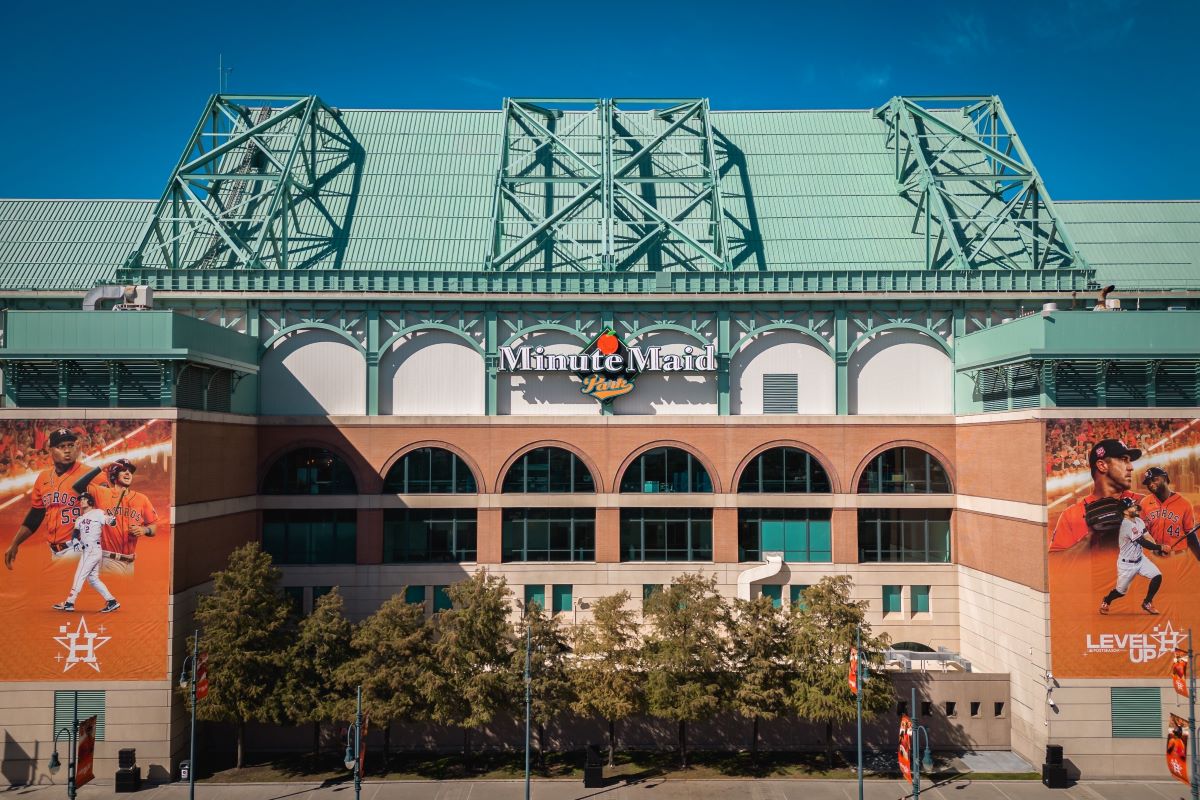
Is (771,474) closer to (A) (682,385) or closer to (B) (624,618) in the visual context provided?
(A) (682,385)

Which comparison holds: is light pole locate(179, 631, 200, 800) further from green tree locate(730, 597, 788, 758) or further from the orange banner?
the orange banner

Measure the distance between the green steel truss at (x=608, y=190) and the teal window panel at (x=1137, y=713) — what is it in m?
25.4

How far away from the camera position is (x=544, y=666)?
36312mm

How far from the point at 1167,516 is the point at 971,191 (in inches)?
968

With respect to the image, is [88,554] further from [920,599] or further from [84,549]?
[920,599]

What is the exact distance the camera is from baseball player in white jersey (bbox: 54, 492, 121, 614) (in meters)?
34.5

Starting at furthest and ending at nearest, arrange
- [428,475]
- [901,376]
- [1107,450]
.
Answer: [901,376] → [428,475] → [1107,450]

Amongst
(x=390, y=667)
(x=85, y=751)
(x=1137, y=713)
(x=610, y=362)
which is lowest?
(x=85, y=751)

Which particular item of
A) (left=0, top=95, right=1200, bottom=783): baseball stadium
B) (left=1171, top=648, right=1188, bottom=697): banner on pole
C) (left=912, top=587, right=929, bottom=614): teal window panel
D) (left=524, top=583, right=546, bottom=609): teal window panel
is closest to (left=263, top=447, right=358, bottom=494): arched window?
(left=0, top=95, right=1200, bottom=783): baseball stadium

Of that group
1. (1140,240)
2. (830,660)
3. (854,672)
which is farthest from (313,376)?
(1140,240)

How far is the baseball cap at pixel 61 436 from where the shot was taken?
34.8m

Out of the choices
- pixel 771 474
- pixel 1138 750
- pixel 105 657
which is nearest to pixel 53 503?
pixel 105 657

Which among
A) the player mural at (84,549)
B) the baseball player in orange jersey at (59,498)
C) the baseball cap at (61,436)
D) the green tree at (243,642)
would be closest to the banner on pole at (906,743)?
the green tree at (243,642)

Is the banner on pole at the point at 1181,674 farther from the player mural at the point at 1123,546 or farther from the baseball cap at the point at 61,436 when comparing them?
the baseball cap at the point at 61,436
